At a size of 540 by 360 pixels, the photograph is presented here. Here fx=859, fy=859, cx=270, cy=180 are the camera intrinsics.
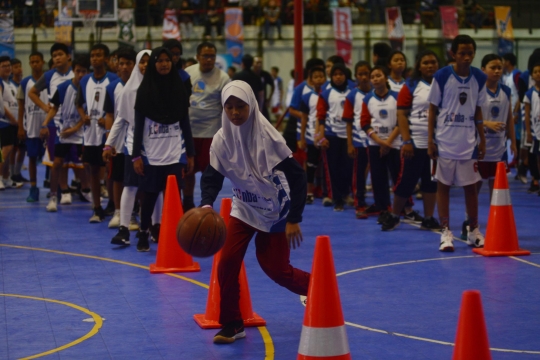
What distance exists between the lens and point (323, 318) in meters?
4.82

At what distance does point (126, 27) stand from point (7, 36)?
3.70 metres

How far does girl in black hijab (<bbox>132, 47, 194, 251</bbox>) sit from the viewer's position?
346 inches

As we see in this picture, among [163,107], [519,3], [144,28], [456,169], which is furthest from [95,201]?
[519,3]

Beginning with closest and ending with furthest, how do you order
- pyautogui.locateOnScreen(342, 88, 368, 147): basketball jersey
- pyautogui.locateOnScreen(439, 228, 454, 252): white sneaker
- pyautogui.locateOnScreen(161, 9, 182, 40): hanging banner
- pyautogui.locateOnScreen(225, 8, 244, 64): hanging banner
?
pyautogui.locateOnScreen(439, 228, 454, 252): white sneaker < pyautogui.locateOnScreen(342, 88, 368, 147): basketball jersey < pyautogui.locateOnScreen(161, 9, 182, 40): hanging banner < pyautogui.locateOnScreen(225, 8, 244, 64): hanging banner

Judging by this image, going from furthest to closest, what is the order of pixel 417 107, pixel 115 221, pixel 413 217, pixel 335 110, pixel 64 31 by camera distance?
pixel 64 31
pixel 335 110
pixel 413 217
pixel 115 221
pixel 417 107

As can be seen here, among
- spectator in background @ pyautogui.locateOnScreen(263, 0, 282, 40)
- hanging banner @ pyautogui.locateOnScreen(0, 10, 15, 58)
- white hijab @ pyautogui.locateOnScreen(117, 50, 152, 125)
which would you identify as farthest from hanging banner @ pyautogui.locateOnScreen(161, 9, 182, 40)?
white hijab @ pyautogui.locateOnScreen(117, 50, 152, 125)

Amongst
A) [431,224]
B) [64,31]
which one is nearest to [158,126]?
[431,224]

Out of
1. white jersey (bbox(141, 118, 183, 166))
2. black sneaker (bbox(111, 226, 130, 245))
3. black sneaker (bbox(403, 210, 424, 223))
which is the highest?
white jersey (bbox(141, 118, 183, 166))

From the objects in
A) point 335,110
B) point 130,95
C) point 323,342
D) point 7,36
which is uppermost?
point 7,36

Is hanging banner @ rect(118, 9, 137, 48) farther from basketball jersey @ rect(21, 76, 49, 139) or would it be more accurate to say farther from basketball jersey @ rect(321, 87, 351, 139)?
basketball jersey @ rect(321, 87, 351, 139)

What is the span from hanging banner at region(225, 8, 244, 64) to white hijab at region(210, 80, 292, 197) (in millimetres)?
22773

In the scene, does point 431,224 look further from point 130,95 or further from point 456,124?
point 130,95

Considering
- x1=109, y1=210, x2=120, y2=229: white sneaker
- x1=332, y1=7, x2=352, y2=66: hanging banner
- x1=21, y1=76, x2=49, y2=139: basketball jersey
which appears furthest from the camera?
x1=332, y1=7, x2=352, y2=66: hanging banner

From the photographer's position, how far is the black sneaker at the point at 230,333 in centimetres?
570
